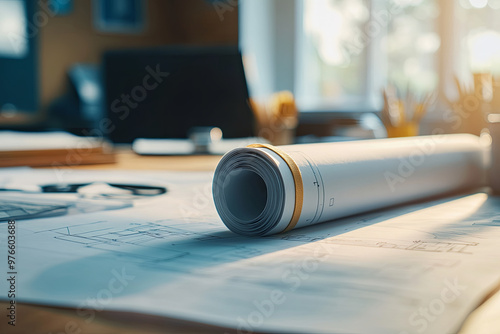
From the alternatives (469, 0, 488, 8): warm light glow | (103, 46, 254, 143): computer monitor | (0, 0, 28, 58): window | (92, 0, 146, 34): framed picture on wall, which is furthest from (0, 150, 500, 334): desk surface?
(92, 0, 146, 34): framed picture on wall

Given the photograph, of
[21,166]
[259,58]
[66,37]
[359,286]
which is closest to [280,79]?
[259,58]

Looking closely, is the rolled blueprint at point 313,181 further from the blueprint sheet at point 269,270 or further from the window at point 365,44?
the window at point 365,44

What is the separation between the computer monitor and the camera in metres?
1.89

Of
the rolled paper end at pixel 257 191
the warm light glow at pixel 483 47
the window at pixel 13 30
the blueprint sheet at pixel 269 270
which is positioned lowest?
the blueprint sheet at pixel 269 270

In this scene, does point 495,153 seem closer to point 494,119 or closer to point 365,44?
point 494,119

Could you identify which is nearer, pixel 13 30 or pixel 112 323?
pixel 112 323

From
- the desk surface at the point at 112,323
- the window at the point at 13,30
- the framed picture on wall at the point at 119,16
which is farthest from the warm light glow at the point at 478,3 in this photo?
the desk surface at the point at 112,323

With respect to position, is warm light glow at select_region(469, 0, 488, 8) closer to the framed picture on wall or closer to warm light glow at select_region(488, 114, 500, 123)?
the framed picture on wall

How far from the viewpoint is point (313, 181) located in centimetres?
59

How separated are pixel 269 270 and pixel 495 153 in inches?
26.4

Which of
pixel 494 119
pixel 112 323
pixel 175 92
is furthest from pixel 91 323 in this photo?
pixel 175 92

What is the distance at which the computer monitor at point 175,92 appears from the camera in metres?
1.89

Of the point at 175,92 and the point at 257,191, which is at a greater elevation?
the point at 175,92

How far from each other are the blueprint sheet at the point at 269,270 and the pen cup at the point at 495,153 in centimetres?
27
